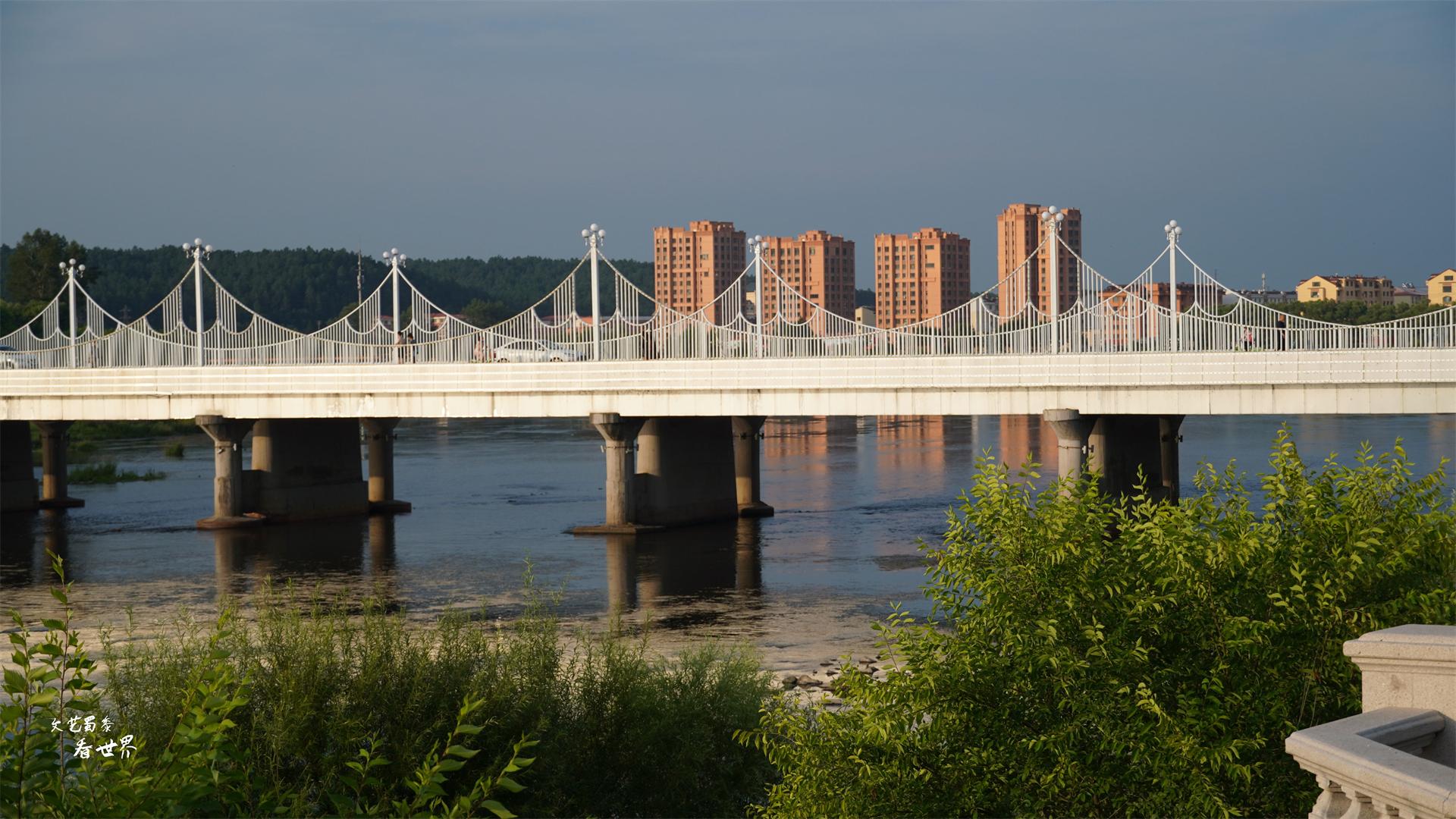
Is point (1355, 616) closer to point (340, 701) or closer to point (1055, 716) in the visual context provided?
point (1055, 716)

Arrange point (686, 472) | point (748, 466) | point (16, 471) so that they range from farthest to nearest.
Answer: point (16, 471)
point (748, 466)
point (686, 472)

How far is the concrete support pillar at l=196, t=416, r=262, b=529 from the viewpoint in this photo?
2028 inches

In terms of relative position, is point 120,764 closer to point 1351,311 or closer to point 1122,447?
point 1122,447

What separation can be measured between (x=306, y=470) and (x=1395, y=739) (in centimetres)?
4958

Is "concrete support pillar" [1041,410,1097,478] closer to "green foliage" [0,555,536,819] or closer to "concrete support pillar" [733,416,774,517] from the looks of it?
"concrete support pillar" [733,416,774,517]

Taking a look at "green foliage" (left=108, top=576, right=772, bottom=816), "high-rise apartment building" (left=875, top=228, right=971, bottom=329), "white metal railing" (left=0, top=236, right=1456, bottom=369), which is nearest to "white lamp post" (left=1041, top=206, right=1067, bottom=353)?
"white metal railing" (left=0, top=236, right=1456, bottom=369)

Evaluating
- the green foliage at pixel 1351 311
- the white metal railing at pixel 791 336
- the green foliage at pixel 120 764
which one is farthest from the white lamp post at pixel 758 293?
the green foliage at pixel 1351 311

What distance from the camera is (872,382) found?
4375 cm

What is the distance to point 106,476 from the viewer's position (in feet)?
247

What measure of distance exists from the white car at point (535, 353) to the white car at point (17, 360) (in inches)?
721

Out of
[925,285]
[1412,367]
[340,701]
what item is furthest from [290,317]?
[340,701]

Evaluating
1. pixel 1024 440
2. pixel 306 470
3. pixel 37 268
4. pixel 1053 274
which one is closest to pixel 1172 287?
pixel 1053 274

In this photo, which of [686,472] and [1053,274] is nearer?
[1053,274]

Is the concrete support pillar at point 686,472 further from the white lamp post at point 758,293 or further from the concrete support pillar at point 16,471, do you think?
the concrete support pillar at point 16,471
